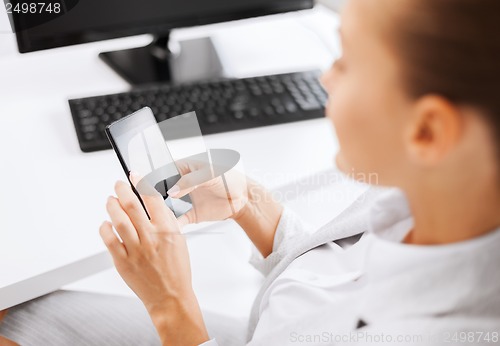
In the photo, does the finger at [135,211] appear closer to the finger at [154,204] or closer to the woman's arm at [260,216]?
the finger at [154,204]

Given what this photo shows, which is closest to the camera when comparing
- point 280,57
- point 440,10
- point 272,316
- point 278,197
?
point 440,10

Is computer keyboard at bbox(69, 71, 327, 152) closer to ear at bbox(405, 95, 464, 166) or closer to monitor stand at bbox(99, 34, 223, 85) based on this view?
monitor stand at bbox(99, 34, 223, 85)

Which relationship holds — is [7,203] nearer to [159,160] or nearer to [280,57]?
[159,160]

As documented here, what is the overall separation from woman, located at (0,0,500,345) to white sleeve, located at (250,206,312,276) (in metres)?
0.07

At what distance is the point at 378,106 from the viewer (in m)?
0.45

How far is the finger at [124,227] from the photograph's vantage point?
661 mm

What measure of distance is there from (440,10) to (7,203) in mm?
563

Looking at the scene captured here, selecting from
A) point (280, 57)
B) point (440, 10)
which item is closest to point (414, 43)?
point (440, 10)

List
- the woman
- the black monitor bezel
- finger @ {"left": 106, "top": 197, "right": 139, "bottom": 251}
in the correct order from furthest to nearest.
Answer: the black monitor bezel
finger @ {"left": 106, "top": 197, "right": 139, "bottom": 251}
the woman

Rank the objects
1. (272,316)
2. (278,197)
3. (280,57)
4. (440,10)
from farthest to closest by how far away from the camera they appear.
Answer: (280,57)
(278,197)
(272,316)
(440,10)

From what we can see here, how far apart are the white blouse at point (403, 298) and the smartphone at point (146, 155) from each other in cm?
20

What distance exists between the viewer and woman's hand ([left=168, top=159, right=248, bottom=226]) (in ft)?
2.39

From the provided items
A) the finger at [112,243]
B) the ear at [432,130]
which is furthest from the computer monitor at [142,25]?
the ear at [432,130]

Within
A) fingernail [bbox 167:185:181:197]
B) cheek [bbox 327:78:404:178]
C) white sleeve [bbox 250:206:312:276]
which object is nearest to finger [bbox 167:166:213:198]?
fingernail [bbox 167:185:181:197]
